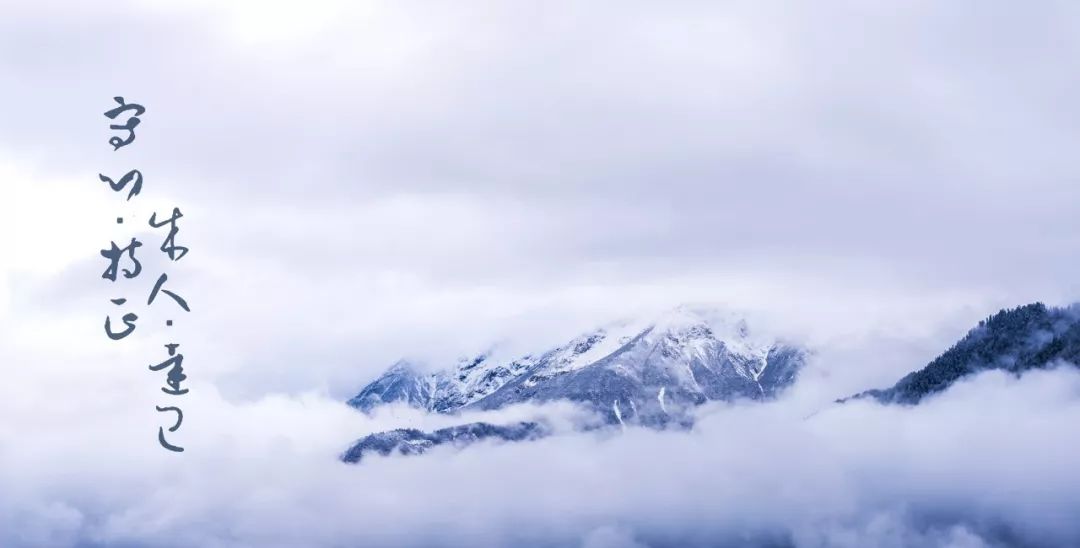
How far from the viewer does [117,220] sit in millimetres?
197625

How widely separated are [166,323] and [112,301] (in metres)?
11.4

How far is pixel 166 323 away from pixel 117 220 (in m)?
16.8

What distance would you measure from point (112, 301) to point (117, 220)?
455 inches

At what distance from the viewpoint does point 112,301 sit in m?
200

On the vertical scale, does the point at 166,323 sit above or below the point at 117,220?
below

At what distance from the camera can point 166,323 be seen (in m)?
194
